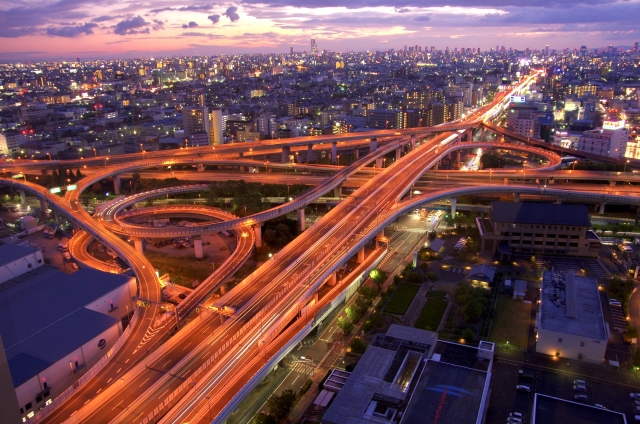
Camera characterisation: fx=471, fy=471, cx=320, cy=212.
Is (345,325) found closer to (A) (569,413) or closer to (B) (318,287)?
(B) (318,287)

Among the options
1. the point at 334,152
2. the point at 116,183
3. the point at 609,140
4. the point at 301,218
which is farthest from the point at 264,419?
the point at 609,140

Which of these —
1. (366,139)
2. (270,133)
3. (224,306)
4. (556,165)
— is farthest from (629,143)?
(224,306)

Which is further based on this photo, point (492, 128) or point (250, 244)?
point (492, 128)

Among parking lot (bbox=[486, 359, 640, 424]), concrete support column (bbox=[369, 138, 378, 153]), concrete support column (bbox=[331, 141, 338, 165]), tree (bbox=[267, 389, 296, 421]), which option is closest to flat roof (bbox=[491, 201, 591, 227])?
parking lot (bbox=[486, 359, 640, 424])

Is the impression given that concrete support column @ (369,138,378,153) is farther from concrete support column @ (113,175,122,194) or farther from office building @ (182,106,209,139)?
concrete support column @ (113,175,122,194)

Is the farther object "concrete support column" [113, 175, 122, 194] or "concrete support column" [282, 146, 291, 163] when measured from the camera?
"concrete support column" [282, 146, 291, 163]

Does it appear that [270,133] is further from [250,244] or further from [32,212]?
[250,244]

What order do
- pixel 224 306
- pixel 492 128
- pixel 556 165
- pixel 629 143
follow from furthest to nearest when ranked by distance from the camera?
1. pixel 492 128
2. pixel 629 143
3. pixel 556 165
4. pixel 224 306
